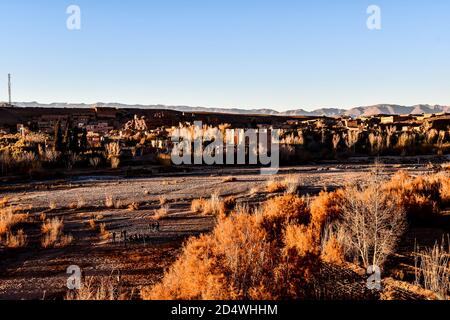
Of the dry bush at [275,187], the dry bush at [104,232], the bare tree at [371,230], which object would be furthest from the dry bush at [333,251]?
the dry bush at [275,187]

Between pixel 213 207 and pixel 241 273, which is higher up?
pixel 241 273

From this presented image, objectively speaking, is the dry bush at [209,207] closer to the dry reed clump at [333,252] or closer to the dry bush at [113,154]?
the dry reed clump at [333,252]

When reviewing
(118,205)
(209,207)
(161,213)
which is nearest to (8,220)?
(118,205)

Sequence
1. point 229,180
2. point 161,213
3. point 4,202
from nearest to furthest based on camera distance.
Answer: point 161,213
point 4,202
point 229,180

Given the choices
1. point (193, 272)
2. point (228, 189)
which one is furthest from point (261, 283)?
point (228, 189)

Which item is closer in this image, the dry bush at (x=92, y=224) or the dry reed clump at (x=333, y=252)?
the dry reed clump at (x=333, y=252)

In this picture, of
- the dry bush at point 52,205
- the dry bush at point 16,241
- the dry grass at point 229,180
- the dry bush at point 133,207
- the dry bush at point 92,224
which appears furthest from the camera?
the dry grass at point 229,180

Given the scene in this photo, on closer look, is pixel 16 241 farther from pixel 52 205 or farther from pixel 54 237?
pixel 52 205
